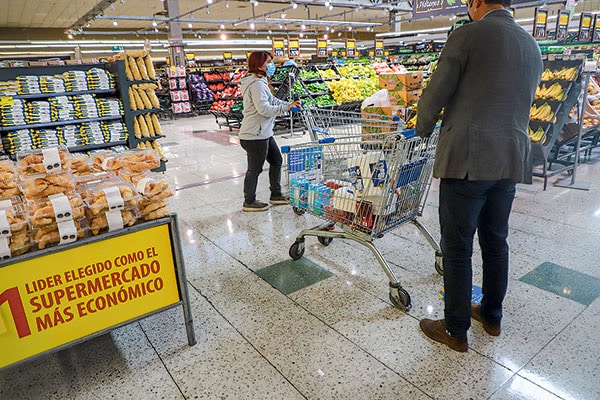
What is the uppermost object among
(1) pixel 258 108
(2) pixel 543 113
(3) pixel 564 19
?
(3) pixel 564 19

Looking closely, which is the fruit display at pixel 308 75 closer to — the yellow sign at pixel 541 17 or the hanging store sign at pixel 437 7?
the hanging store sign at pixel 437 7

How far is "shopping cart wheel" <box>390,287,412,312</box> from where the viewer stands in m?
2.49

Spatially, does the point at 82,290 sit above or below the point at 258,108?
below

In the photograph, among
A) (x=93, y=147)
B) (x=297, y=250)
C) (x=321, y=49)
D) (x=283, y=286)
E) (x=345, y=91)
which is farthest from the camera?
(x=321, y=49)

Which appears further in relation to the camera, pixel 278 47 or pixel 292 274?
pixel 278 47

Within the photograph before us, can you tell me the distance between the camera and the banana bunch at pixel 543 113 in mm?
4844

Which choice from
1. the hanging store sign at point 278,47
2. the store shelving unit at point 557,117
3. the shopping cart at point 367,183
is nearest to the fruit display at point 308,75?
the hanging store sign at point 278,47

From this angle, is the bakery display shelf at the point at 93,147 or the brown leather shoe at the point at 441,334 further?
the bakery display shelf at the point at 93,147

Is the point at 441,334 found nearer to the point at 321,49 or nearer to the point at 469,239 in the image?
the point at 469,239

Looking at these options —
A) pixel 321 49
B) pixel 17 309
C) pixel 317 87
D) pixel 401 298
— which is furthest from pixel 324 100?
pixel 17 309

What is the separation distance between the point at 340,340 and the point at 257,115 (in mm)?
2676

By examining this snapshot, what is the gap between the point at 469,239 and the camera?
1955 mm

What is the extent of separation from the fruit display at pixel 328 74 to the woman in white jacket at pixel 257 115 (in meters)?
6.10

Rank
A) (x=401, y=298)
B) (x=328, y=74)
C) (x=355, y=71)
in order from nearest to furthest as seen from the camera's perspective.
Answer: (x=401, y=298) → (x=328, y=74) → (x=355, y=71)
